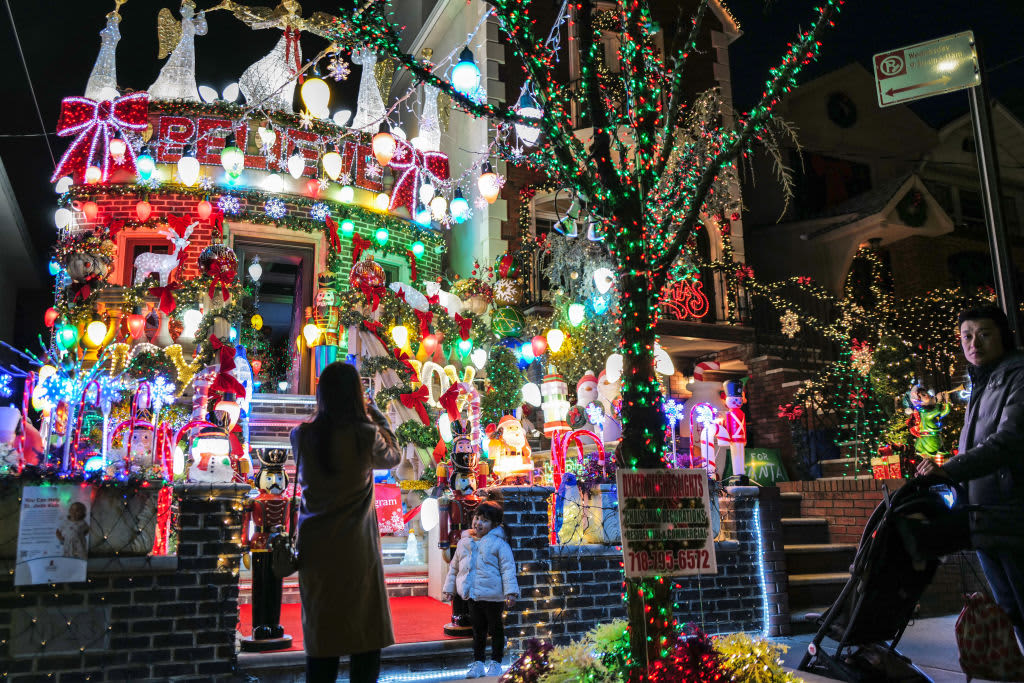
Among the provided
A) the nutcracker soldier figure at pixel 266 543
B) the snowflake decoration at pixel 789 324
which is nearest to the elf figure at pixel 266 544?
the nutcracker soldier figure at pixel 266 543

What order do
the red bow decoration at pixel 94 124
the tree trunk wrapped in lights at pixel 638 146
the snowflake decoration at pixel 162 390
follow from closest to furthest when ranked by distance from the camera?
1. the tree trunk wrapped in lights at pixel 638 146
2. the snowflake decoration at pixel 162 390
3. the red bow decoration at pixel 94 124

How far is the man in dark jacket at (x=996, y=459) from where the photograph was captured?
366 cm

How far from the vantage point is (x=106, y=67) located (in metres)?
11.9

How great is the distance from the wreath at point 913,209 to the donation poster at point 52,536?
15.0 m

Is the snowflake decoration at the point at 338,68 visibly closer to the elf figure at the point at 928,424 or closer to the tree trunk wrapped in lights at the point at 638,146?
the tree trunk wrapped in lights at the point at 638,146

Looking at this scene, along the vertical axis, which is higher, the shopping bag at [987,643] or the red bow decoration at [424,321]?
the red bow decoration at [424,321]

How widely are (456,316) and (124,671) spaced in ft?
22.0

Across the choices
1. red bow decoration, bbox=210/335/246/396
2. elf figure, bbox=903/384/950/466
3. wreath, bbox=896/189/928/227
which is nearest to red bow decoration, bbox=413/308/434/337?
red bow decoration, bbox=210/335/246/396

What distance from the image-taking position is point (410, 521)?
10289mm

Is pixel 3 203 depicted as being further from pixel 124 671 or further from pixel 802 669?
pixel 802 669

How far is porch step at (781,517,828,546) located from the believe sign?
491 cm

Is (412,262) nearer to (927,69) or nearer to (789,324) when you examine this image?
(789,324)

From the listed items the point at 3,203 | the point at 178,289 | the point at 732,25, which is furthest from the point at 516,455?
the point at 732,25

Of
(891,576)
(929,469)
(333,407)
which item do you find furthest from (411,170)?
(929,469)
